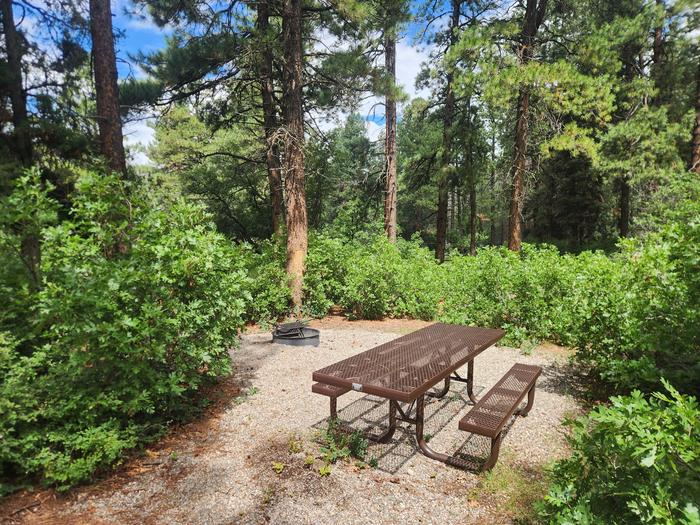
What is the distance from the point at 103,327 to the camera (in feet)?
10.1

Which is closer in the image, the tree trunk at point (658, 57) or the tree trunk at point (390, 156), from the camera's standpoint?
the tree trunk at point (390, 156)

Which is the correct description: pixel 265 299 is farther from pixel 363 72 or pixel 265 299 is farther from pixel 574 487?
pixel 574 487

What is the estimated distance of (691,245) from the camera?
3.17m

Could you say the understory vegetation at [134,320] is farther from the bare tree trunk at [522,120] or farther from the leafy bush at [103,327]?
the bare tree trunk at [522,120]

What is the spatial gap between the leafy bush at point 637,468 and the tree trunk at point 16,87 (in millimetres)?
9215

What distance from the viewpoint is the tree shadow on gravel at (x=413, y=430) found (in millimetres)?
3406

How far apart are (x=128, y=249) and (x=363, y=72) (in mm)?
7292

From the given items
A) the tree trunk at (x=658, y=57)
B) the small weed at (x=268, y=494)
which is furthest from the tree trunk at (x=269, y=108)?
the tree trunk at (x=658, y=57)

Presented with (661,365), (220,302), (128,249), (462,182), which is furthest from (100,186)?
(462,182)

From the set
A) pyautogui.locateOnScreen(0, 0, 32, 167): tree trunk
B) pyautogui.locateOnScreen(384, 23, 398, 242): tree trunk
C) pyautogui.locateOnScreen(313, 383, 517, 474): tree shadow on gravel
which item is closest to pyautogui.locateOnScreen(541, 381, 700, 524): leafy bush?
pyautogui.locateOnScreen(313, 383, 517, 474): tree shadow on gravel

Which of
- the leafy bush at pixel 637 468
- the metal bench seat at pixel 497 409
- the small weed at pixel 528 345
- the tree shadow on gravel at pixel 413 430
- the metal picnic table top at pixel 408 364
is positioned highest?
the leafy bush at pixel 637 468

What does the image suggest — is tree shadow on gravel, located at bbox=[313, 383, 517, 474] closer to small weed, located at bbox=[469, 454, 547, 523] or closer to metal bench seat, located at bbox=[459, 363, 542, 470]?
small weed, located at bbox=[469, 454, 547, 523]

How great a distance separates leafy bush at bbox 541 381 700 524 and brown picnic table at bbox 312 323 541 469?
99cm

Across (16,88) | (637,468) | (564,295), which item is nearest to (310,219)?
(16,88)
